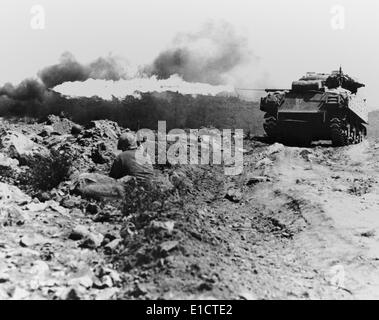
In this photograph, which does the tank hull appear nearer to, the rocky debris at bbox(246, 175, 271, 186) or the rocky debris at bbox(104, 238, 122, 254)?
the rocky debris at bbox(246, 175, 271, 186)

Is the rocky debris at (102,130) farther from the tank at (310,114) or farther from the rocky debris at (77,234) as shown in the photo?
the rocky debris at (77,234)

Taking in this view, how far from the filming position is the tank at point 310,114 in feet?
50.6

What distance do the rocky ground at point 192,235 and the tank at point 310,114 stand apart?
4138 mm

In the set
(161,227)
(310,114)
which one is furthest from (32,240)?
(310,114)

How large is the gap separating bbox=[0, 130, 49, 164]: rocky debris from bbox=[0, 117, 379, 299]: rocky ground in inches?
1.1

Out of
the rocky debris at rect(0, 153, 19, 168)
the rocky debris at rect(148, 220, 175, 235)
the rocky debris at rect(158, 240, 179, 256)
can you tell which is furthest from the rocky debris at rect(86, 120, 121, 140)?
the rocky debris at rect(158, 240, 179, 256)

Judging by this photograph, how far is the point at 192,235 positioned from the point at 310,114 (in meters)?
10.3

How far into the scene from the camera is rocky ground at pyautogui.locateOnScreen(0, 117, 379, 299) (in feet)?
17.8

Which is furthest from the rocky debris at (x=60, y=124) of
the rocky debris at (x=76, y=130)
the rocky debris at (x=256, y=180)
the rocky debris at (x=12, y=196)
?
the rocky debris at (x=256, y=180)

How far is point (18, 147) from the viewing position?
34.6ft

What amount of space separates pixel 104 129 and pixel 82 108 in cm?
382
